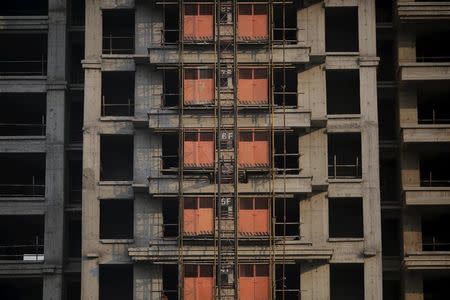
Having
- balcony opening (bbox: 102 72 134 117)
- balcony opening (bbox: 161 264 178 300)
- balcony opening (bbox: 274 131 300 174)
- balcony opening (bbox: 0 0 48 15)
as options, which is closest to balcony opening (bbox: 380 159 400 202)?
balcony opening (bbox: 274 131 300 174)

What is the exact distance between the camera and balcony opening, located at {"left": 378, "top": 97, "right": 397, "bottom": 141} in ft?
236

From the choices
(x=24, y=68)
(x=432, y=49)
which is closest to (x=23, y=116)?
(x=24, y=68)

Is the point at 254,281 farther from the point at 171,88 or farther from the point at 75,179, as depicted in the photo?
the point at 75,179

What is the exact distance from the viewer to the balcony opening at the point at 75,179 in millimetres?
71750

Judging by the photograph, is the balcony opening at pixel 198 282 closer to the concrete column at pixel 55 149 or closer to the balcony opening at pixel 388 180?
the concrete column at pixel 55 149

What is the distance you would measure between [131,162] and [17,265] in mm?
10495

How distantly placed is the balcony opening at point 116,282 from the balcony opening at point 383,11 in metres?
25.6

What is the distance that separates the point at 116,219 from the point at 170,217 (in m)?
4.23

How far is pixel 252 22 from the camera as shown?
6756cm

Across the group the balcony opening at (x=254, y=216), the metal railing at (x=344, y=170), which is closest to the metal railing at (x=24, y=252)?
the balcony opening at (x=254, y=216)

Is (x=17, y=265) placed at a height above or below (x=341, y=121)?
below

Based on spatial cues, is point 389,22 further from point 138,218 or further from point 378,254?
point 138,218

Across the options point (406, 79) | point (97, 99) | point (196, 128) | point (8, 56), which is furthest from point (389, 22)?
point (8, 56)

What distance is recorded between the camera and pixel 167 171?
215ft
